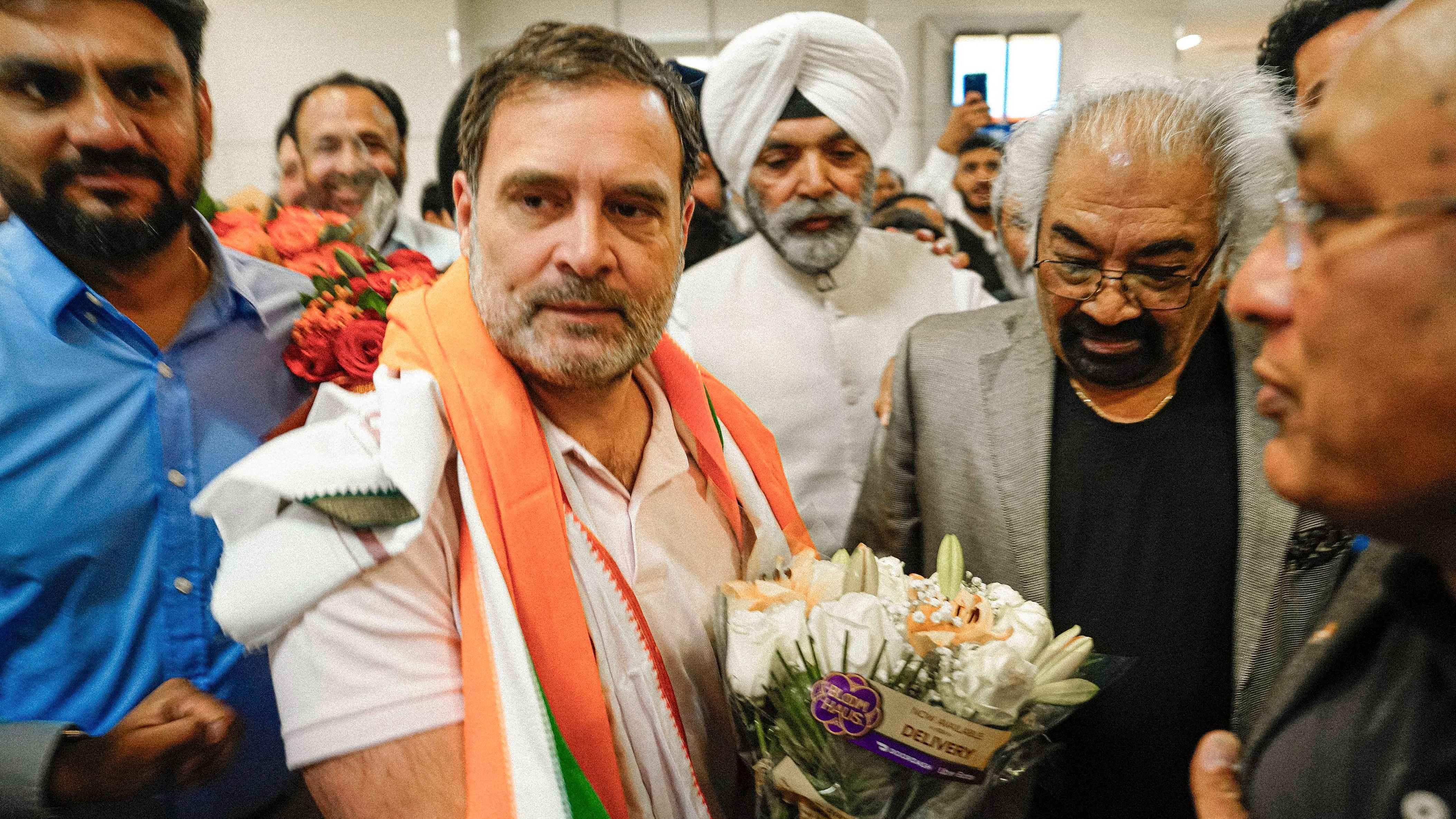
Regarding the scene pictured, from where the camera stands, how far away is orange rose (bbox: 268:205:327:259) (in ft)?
6.81

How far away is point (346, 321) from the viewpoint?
1.75 m

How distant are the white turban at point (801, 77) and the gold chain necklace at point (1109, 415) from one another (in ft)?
3.96

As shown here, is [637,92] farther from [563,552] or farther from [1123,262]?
[1123,262]

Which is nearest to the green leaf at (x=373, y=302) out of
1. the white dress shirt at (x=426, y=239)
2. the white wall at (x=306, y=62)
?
the white dress shirt at (x=426, y=239)

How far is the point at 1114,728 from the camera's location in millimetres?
1695

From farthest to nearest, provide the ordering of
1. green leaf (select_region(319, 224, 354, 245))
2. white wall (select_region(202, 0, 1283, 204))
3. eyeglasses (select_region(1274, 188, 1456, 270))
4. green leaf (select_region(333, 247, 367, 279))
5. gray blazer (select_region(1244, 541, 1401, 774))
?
1. white wall (select_region(202, 0, 1283, 204))
2. green leaf (select_region(319, 224, 354, 245))
3. green leaf (select_region(333, 247, 367, 279))
4. gray blazer (select_region(1244, 541, 1401, 774))
5. eyeglasses (select_region(1274, 188, 1456, 270))

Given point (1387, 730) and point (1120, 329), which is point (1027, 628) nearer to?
point (1387, 730)

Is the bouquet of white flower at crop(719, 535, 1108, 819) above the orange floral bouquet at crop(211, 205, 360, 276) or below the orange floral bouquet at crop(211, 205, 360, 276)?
below

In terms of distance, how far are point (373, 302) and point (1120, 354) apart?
1.53 m

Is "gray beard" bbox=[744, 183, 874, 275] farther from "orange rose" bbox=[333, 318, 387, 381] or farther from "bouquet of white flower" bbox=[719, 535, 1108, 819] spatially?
"bouquet of white flower" bbox=[719, 535, 1108, 819]

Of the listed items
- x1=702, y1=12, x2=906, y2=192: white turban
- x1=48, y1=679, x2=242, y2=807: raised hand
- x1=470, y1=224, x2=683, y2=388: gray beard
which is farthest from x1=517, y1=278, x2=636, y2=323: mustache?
x1=702, y1=12, x2=906, y2=192: white turban

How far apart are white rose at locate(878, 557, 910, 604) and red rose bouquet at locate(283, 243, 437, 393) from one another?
100 centimetres

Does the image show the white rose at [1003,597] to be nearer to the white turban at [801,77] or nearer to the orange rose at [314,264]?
the orange rose at [314,264]

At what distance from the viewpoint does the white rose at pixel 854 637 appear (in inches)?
45.3
